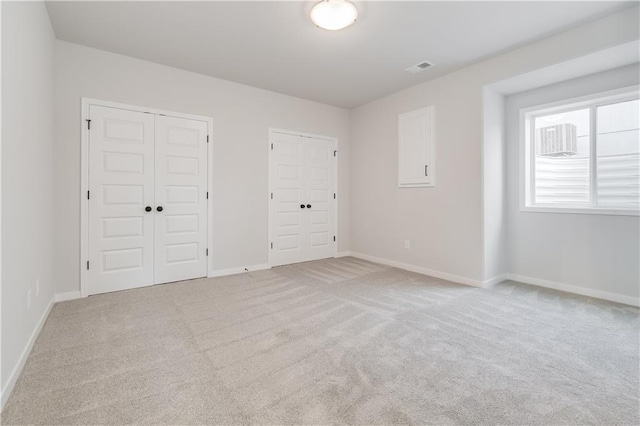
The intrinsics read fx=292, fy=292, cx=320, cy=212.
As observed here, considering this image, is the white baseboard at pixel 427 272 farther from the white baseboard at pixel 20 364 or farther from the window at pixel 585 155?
the white baseboard at pixel 20 364

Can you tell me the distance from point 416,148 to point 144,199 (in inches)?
149

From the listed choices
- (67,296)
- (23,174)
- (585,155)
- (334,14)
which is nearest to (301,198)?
(334,14)

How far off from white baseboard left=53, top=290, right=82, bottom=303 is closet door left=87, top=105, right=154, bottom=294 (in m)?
0.12

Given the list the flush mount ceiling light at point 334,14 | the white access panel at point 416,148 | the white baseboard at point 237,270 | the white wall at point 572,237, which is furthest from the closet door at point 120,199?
the white wall at point 572,237

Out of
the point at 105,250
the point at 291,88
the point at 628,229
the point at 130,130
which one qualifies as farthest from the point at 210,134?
the point at 628,229

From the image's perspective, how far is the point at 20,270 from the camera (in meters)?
1.93

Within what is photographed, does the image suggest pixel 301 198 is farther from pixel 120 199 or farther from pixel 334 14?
pixel 334 14

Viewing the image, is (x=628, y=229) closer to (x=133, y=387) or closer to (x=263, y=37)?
(x=263, y=37)

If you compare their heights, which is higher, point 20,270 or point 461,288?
point 20,270

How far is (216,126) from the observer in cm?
413

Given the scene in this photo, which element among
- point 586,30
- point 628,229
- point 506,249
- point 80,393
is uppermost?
point 586,30

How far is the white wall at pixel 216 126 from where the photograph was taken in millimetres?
3184

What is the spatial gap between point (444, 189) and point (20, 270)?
14.2ft

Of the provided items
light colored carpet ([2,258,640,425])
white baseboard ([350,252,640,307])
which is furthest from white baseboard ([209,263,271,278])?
white baseboard ([350,252,640,307])
